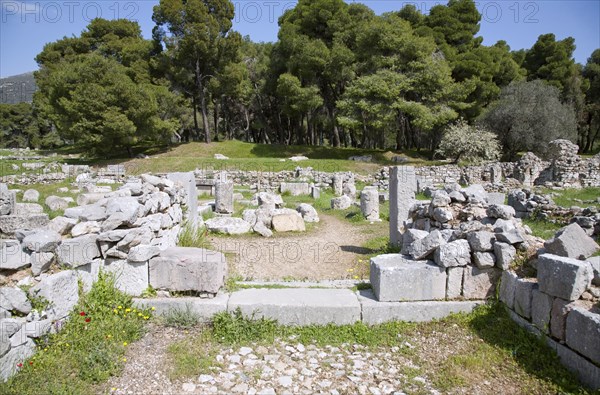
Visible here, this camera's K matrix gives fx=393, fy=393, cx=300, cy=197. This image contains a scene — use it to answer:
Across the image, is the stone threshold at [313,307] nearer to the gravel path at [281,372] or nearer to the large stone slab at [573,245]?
the gravel path at [281,372]

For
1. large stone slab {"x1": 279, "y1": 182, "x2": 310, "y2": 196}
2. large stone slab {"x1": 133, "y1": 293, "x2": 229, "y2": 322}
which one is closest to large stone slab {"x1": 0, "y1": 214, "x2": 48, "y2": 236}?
large stone slab {"x1": 133, "y1": 293, "x2": 229, "y2": 322}

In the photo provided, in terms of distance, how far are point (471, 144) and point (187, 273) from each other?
26278 millimetres

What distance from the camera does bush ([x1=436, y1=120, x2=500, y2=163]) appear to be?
27.5 meters

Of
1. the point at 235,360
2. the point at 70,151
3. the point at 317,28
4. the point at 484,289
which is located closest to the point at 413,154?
the point at 317,28

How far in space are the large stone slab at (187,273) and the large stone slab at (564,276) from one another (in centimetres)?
398

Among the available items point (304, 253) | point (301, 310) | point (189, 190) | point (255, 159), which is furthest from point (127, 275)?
point (255, 159)

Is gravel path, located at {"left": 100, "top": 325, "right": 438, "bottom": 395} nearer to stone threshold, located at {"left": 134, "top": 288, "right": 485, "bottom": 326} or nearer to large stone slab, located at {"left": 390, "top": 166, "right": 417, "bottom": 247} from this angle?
stone threshold, located at {"left": 134, "top": 288, "right": 485, "bottom": 326}

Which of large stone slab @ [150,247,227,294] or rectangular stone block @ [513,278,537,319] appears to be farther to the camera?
large stone slab @ [150,247,227,294]

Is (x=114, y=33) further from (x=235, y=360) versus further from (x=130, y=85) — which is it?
(x=235, y=360)

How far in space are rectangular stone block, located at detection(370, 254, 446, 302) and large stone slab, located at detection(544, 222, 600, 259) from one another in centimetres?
136

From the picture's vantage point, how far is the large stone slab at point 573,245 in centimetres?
464

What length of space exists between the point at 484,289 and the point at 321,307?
7.56 feet

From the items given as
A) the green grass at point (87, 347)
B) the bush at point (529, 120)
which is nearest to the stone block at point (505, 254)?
the green grass at point (87, 347)

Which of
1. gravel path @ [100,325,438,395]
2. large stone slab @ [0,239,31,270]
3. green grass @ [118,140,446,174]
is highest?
green grass @ [118,140,446,174]
